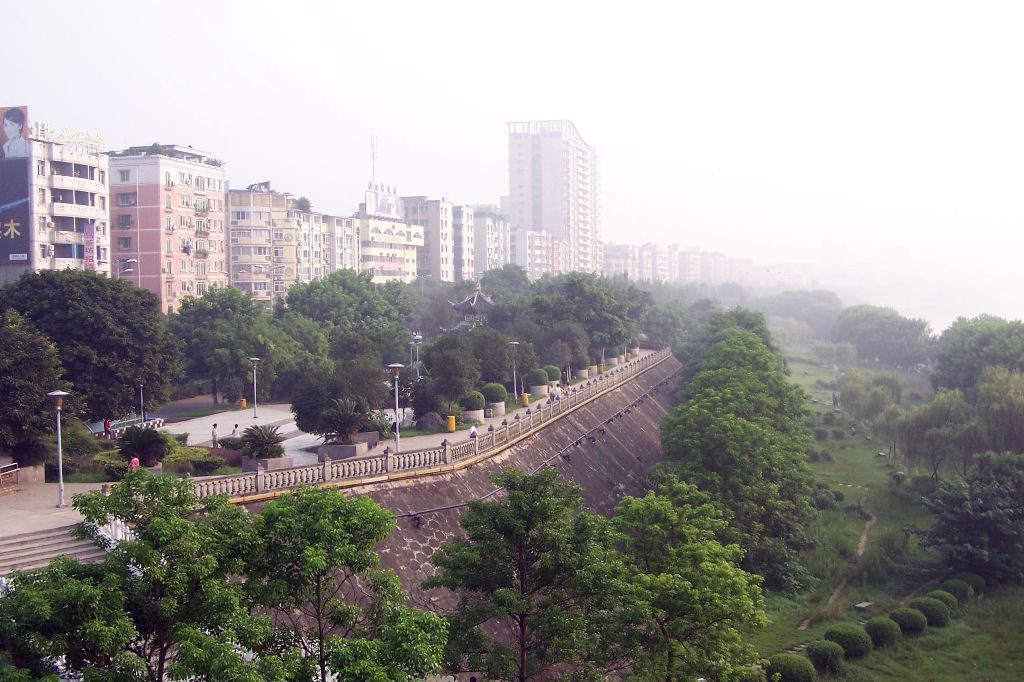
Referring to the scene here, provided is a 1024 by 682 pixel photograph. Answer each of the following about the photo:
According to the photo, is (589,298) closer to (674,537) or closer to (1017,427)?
(1017,427)

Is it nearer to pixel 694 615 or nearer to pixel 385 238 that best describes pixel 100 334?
pixel 694 615

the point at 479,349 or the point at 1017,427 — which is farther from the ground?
the point at 479,349

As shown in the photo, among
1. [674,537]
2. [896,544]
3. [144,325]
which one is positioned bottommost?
[896,544]

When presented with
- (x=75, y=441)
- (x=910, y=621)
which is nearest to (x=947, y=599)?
(x=910, y=621)

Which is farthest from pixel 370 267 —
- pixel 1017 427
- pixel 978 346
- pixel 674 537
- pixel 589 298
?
pixel 674 537

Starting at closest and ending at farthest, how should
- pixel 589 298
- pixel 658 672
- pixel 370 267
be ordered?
pixel 658 672, pixel 589 298, pixel 370 267

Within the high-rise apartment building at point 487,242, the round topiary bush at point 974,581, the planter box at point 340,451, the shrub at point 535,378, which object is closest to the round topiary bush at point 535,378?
the shrub at point 535,378

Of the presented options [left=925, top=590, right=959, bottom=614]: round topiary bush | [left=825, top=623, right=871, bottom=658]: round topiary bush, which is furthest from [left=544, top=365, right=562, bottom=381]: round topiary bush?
[left=825, top=623, right=871, bottom=658]: round topiary bush

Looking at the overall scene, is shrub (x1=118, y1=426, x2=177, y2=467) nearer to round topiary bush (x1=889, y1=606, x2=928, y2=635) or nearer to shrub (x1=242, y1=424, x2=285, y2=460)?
shrub (x1=242, y1=424, x2=285, y2=460)
